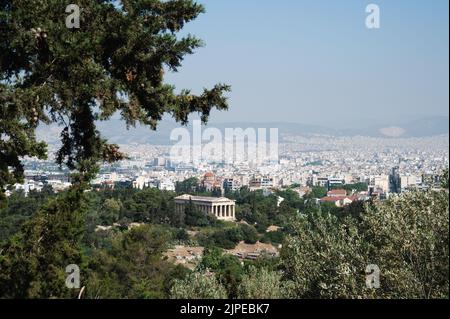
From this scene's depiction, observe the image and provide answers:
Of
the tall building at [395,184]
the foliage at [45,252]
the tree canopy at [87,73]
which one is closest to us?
the foliage at [45,252]

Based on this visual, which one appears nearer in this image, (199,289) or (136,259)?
(199,289)

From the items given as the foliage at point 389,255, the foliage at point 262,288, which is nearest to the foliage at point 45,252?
the foliage at point 262,288

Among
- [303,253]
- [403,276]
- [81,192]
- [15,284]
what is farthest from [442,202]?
[15,284]

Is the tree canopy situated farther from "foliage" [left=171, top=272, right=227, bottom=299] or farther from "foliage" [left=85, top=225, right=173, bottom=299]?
"foliage" [left=85, top=225, right=173, bottom=299]

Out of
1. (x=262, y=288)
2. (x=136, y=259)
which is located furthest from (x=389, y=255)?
(x=136, y=259)

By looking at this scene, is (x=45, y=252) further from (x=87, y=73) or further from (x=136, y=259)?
(x=136, y=259)

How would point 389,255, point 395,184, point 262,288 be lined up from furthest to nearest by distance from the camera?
point 395,184 < point 262,288 < point 389,255

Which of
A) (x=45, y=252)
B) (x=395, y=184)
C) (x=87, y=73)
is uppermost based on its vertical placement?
(x=87, y=73)

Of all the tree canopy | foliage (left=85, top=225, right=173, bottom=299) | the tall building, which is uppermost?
the tree canopy

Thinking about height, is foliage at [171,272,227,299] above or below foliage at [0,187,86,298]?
below

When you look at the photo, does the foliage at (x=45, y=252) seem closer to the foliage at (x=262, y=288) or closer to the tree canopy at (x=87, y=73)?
the tree canopy at (x=87, y=73)

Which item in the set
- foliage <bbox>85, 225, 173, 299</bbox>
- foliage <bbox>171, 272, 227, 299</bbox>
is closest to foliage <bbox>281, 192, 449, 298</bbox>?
foliage <bbox>171, 272, 227, 299</bbox>
